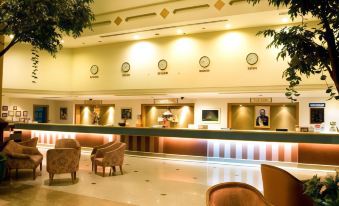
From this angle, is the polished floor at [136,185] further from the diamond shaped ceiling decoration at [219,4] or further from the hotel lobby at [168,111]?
the diamond shaped ceiling decoration at [219,4]

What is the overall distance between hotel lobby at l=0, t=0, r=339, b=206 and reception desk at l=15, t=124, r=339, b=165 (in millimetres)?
33

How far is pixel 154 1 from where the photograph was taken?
32.9 ft

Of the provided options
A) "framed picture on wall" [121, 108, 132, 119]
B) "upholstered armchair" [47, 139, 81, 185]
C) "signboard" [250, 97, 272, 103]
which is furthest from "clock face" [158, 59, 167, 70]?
"upholstered armchair" [47, 139, 81, 185]

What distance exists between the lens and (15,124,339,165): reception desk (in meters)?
7.93

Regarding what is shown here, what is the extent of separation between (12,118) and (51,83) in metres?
3.47

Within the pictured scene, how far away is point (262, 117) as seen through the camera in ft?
36.5

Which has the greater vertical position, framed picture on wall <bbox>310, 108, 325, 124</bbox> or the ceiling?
the ceiling

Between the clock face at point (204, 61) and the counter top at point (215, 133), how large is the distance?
2.60 m

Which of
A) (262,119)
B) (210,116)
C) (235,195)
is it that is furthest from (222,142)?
(235,195)

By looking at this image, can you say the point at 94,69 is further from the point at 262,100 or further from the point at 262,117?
the point at 262,117

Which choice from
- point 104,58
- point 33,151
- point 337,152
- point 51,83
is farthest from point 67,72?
point 337,152

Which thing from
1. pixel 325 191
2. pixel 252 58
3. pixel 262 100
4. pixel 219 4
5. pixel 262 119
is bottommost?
pixel 325 191

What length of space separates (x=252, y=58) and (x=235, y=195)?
752 centimetres

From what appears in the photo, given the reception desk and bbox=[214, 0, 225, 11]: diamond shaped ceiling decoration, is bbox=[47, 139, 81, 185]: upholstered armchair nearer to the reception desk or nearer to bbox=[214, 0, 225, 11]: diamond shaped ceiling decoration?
the reception desk
